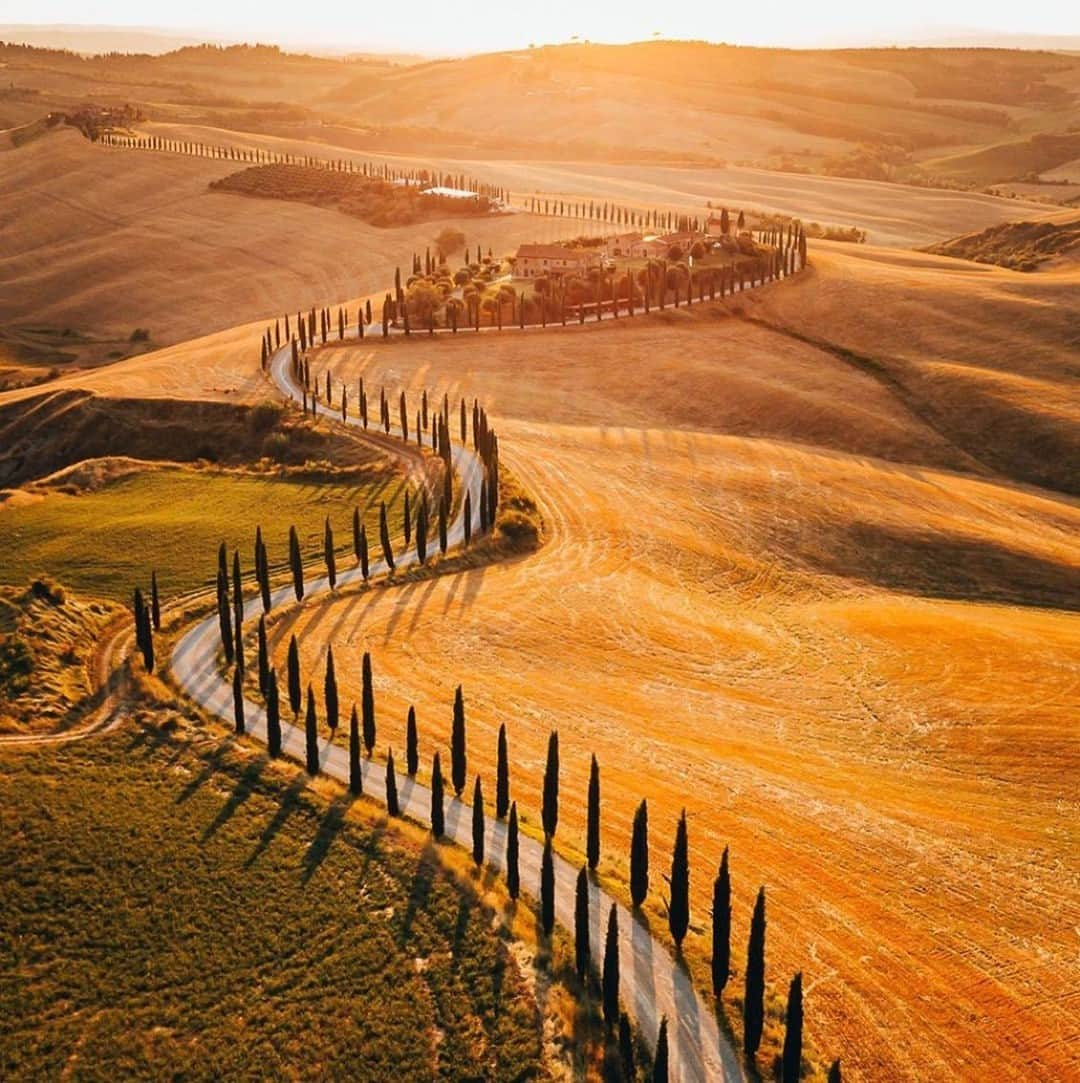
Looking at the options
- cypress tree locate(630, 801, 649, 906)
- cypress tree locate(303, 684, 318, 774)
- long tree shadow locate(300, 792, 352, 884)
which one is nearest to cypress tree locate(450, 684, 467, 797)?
long tree shadow locate(300, 792, 352, 884)

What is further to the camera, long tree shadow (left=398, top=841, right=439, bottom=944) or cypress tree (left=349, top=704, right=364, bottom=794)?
cypress tree (left=349, top=704, right=364, bottom=794)

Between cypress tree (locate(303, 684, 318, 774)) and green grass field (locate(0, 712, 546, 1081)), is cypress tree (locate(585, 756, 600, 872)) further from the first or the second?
cypress tree (locate(303, 684, 318, 774))

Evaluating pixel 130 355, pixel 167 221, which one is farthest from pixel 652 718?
pixel 167 221

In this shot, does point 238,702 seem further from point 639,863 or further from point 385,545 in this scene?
point 385,545

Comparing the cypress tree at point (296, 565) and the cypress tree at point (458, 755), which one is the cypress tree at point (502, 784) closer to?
the cypress tree at point (458, 755)

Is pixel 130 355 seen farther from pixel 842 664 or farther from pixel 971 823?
pixel 971 823

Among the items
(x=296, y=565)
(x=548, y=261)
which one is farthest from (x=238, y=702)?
(x=548, y=261)
